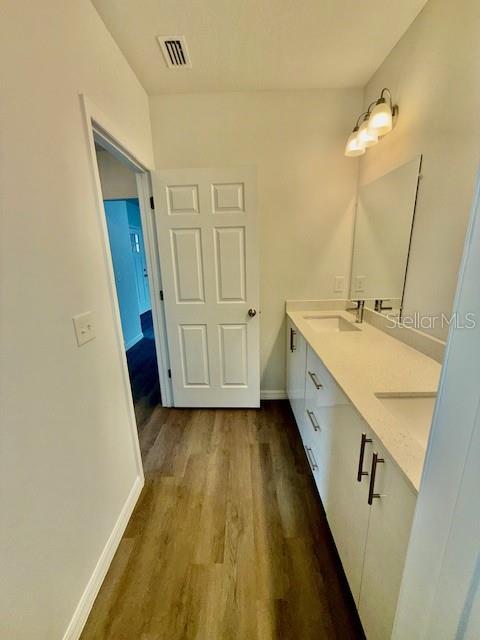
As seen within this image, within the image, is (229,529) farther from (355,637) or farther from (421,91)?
(421,91)

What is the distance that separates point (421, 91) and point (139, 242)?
5265mm

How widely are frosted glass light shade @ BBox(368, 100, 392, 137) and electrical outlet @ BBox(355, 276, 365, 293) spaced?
0.96 meters

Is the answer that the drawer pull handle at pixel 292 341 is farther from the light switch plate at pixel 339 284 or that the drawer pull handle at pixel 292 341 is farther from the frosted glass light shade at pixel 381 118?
the frosted glass light shade at pixel 381 118

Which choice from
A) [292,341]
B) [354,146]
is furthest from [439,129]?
[292,341]

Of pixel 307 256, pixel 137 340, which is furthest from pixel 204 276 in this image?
pixel 137 340

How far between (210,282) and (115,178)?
161 centimetres

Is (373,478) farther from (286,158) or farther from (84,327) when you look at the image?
(286,158)

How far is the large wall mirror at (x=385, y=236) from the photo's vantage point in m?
1.53

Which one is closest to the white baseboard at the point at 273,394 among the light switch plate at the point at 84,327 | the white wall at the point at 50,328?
the white wall at the point at 50,328

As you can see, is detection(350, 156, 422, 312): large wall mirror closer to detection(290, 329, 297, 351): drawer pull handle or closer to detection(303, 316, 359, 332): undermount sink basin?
detection(303, 316, 359, 332): undermount sink basin

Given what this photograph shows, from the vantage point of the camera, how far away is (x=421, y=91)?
135 cm

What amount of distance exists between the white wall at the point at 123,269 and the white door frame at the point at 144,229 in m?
1.64

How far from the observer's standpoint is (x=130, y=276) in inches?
170

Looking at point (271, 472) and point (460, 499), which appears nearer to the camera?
point (460, 499)
